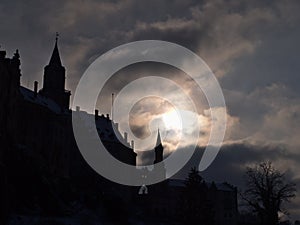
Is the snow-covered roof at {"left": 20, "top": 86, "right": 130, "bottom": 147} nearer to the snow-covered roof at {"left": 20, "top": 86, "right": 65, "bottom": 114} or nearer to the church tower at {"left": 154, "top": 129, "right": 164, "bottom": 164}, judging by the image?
the snow-covered roof at {"left": 20, "top": 86, "right": 65, "bottom": 114}

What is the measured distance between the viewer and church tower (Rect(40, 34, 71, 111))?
114 m

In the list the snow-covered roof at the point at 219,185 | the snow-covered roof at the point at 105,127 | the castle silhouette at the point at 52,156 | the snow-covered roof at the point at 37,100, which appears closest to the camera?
the castle silhouette at the point at 52,156

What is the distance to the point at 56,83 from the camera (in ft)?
381

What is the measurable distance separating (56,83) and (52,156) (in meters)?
30.5

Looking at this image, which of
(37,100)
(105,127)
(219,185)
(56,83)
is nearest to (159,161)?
(105,127)

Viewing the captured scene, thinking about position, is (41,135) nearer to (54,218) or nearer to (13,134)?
(13,134)

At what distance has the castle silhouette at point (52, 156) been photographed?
225 ft

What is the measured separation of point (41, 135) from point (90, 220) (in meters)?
27.1

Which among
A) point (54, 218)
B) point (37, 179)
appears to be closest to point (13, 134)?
point (37, 179)

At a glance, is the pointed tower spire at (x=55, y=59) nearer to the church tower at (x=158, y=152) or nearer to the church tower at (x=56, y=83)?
the church tower at (x=56, y=83)

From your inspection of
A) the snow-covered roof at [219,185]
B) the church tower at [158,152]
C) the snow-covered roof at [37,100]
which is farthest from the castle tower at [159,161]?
the snow-covered roof at [37,100]

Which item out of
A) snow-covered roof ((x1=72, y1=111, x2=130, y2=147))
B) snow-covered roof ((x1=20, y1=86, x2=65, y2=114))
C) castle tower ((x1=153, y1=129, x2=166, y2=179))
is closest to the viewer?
snow-covered roof ((x1=20, y1=86, x2=65, y2=114))

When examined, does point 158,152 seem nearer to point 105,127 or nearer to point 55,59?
point 105,127

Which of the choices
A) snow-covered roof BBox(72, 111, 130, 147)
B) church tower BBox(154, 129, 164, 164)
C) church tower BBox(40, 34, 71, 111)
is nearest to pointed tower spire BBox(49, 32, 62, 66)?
church tower BBox(40, 34, 71, 111)
